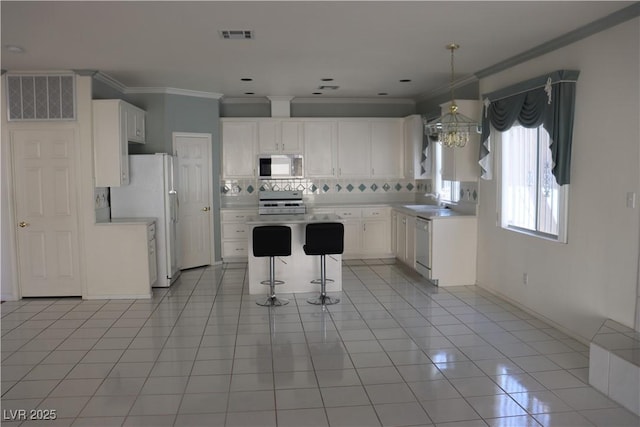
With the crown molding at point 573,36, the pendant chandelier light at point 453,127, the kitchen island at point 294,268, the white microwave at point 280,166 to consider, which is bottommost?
the kitchen island at point 294,268

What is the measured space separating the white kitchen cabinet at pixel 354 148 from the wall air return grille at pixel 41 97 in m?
4.19

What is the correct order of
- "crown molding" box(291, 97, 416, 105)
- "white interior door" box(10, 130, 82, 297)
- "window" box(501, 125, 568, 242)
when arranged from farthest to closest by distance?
1. "crown molding" box(291, 97, 416, 105)
2. "white interior door" box(10, 130, 82, 297)
3. "window" box(501, 125, 568, 242)

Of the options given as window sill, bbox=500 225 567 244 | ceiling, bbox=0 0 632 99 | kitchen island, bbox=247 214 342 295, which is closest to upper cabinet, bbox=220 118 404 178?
ceiling, bbox=0 0 632 99

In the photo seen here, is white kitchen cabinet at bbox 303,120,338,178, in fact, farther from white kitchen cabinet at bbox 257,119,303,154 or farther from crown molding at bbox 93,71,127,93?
crown molding at bbox 93,71,127,93

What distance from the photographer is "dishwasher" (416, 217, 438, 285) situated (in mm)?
6480

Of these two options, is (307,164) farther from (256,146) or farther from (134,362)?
(134,362)

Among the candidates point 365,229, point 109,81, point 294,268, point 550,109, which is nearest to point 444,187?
point 365,229

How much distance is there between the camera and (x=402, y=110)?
29.6ft

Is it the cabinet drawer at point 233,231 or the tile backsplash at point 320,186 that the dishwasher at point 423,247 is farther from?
the cabinet drawer at point 233,231

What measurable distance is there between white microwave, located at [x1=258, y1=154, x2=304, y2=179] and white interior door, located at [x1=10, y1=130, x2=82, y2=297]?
3098mm

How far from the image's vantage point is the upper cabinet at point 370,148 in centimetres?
853

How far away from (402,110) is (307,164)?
2.03 m

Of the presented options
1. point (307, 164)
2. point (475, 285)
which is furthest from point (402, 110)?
point (475, 285)

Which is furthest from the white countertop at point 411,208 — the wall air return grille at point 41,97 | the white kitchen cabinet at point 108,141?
the wall air return grille at point 41,97
